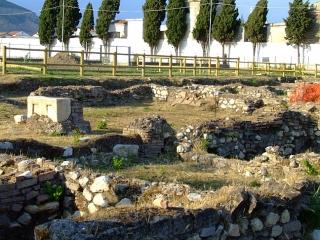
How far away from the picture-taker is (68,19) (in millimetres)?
62688

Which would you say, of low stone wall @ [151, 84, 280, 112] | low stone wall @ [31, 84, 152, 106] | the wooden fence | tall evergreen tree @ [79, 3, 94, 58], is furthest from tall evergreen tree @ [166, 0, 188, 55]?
low stone wall @ [31, 84, 152, 106]

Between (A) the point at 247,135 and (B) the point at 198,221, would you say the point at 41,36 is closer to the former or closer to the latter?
(A) the point at 247,135

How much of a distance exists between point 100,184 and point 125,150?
3740 mm

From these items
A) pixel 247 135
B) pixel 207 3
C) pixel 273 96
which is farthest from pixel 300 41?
pixel 247 135

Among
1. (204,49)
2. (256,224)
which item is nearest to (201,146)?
(256,224)

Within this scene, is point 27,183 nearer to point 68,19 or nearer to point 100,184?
point 100,184

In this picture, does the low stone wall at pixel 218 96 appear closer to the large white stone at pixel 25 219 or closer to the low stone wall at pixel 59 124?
the low stone wall at pixel 59 124

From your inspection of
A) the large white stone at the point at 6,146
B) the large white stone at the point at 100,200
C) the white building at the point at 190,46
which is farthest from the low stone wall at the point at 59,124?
the white building at the point at 190,46

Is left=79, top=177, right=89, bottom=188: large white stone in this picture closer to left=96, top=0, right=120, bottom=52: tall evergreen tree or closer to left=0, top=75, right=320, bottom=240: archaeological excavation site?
left=0, top=75, right=320, bottom=240: archaeological excavation site

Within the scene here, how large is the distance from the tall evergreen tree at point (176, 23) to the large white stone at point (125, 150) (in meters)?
51.2

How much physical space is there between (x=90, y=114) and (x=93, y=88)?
2.94 meters

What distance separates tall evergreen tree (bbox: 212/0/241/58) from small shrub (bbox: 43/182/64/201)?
5294 centimetres

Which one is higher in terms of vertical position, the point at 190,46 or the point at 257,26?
the point at 257,26

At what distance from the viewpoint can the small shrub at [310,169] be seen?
924cm
